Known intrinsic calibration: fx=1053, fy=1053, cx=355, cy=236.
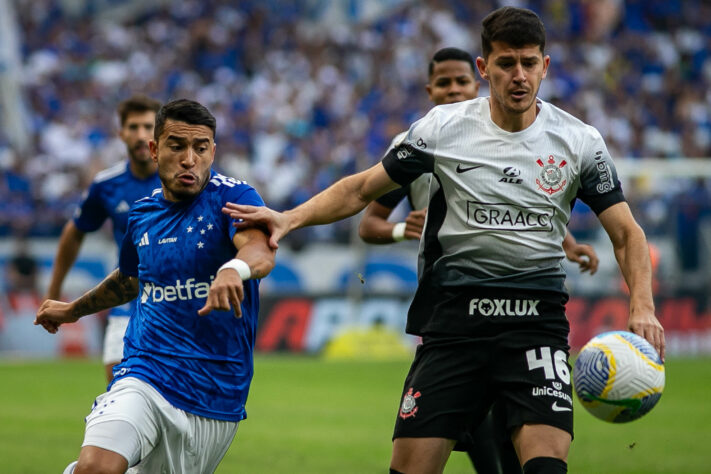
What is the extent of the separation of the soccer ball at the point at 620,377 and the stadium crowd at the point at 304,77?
1734 cm

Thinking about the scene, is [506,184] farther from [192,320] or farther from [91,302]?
[91,302]

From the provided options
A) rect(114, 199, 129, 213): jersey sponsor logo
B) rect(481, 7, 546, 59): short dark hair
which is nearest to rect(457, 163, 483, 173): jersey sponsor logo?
rect(481, 7, 546, 59): short dark hair

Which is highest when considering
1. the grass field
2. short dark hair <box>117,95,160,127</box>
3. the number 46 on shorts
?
short dark hair <box>117,95,160,127</box>

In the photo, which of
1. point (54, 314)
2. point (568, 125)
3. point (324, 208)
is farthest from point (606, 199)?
point (54, 314)

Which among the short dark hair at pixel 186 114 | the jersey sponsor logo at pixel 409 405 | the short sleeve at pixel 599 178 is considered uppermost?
the short dark hair at pixel 186 114

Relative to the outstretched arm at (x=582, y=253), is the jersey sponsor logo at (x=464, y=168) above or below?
above

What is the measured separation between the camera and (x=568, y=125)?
17.3 feet

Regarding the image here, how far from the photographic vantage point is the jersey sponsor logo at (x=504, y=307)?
5.18 meters

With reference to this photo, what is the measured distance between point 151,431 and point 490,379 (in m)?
1.66

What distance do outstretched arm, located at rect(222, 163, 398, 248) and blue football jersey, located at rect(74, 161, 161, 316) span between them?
359 cm

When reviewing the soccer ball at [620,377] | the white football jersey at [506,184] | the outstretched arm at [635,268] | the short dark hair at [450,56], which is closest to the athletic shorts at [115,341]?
the short dark hair at [450,56]

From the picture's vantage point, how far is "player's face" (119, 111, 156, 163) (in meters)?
8.56

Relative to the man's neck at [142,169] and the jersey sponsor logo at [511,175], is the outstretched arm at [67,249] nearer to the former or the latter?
the man's neck at [142,169]

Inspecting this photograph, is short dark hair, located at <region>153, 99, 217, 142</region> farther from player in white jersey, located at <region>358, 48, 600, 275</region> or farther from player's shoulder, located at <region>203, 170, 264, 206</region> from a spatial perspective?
player in white jersey, located at <region>358, 48, 600, 275</region>
